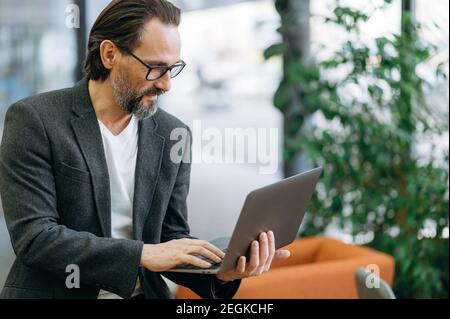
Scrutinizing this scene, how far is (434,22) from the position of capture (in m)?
2.99

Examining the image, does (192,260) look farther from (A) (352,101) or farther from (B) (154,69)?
(A) (352,101)

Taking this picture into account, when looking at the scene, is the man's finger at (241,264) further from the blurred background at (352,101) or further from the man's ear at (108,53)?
the blurred background at (352,101)

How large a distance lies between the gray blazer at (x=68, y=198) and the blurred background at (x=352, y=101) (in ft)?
4.34

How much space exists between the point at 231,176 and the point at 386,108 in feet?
2.64

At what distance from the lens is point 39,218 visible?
1.32m

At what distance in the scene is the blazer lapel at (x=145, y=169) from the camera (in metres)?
1.44

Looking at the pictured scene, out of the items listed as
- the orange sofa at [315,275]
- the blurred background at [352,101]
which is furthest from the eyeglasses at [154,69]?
the blurred background at [352,101]

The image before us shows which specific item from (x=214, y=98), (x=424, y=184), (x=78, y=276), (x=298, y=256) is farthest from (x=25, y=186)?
(x=214, y=98)

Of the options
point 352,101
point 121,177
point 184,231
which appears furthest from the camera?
point 352,101

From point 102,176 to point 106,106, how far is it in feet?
0.51

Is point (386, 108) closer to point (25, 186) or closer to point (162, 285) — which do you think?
point (162, 285)

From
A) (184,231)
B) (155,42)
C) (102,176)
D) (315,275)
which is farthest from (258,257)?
(315,275)

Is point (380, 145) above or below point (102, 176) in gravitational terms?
below

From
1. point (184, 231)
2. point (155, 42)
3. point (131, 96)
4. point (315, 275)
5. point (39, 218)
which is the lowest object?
point (315, 275)
